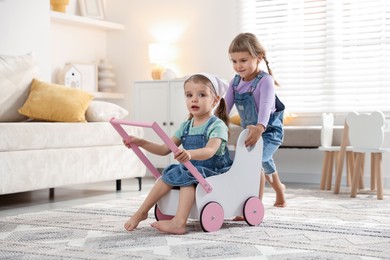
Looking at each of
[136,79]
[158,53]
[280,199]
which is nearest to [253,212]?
[280,199]

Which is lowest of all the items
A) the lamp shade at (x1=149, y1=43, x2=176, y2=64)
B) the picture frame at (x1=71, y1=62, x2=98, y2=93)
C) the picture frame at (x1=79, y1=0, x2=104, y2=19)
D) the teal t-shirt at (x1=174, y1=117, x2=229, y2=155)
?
the teal t-shirt at (x1=174, y1=117, x2=229, y2=155)

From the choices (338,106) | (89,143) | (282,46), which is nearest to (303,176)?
(338,106)

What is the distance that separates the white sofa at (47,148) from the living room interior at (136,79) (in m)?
0.01

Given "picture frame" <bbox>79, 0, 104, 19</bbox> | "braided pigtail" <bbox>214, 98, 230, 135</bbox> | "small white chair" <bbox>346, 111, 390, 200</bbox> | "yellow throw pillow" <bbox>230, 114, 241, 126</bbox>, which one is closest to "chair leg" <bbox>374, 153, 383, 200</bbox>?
"small white chair" <bbox>346, 111, 390, 200</bbox>

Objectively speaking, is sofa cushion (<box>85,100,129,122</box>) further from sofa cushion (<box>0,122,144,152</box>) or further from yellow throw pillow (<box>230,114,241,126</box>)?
yellow throw pillow (<box>230,114,241,126</box>)

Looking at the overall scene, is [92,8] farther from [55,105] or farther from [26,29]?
[55,105]

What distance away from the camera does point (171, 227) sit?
240 centimetres

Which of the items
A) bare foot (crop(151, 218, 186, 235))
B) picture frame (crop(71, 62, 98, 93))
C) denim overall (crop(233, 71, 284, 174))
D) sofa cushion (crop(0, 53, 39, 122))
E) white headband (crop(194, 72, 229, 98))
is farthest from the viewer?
picture frame (crop(71, 62, 98, 93))

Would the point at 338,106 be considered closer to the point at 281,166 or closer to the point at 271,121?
the point at 281,166

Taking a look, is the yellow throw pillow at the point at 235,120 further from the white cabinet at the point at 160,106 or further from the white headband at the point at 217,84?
the white headband at the point at 217,84

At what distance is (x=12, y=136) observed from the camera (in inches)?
129

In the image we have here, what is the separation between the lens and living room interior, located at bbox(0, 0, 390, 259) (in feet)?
9.88

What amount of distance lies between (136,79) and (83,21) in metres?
0.77

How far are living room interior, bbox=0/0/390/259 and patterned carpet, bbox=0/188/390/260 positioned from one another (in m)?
0.01
